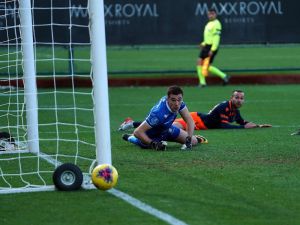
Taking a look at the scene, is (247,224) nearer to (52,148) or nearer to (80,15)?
(52,148)

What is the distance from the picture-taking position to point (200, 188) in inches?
404

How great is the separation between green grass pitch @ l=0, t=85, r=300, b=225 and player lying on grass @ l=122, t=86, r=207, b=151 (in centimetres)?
19

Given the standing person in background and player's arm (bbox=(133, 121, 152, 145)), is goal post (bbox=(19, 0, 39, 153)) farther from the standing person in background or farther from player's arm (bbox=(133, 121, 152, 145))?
the standing person in background

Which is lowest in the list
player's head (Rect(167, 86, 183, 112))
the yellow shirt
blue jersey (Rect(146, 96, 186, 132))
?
blue jersey (Rect(146, 96, 186, 132))

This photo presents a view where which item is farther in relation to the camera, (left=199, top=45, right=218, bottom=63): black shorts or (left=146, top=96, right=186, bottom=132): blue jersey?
(left=199, top=45, right=218, bottom=63): black shorts

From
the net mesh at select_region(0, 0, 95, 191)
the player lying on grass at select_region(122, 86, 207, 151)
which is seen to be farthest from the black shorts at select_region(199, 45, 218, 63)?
the player lying on grass at select_region(122, 86, 207, 151)

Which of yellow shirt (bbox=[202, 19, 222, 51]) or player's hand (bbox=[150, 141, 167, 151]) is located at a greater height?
yellow shirt (bbox=[202, 19, 222, 51])

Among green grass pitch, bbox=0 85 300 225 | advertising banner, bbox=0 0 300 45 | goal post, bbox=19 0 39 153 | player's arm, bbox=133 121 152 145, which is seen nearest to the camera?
green grass pitch, bbox=0 85 300 225

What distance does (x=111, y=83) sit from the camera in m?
30.9

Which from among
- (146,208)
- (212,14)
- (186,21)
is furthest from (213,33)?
(146,208)

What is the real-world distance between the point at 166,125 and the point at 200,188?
151 inches

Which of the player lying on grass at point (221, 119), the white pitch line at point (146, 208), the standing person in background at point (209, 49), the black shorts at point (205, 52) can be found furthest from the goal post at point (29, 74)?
the black shorts at point (205, 52)

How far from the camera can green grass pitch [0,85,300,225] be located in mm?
8672

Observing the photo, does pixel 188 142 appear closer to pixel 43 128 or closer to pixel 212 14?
pixel 43 128
